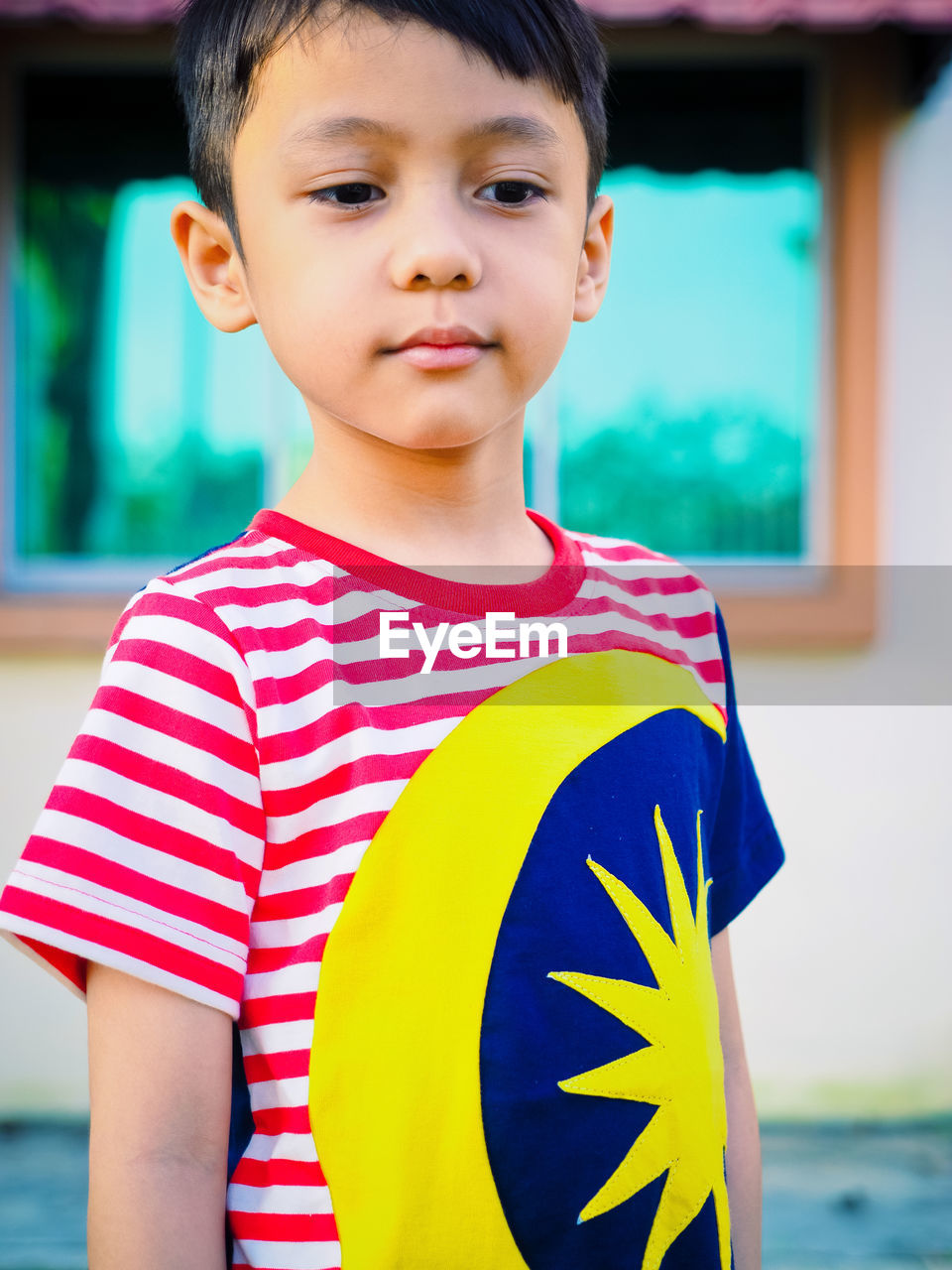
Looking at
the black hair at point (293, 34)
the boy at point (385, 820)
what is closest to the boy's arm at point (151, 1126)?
the boy at point (385, 820)

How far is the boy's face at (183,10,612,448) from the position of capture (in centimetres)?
86

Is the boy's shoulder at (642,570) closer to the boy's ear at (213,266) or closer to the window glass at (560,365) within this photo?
the boy's ear at (213,266)

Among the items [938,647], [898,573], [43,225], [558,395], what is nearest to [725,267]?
[558,395]

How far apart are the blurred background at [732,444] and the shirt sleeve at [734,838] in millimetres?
2319

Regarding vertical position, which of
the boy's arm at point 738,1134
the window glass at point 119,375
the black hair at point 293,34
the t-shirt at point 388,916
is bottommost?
the boy's arm at point 738,1134

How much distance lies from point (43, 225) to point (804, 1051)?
3341 millimetres

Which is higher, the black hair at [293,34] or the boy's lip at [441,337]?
the black hair at [293,34]

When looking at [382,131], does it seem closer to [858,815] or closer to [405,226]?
[405,226]

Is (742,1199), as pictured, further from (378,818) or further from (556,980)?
(378,818)

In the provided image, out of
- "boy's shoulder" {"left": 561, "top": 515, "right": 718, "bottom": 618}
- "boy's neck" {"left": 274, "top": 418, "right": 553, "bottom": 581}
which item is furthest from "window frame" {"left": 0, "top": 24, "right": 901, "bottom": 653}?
"boy's neck" {"left": 274, "top": 418, "right": 553, "bottom": 581}

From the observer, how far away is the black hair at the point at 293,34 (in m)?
0.88

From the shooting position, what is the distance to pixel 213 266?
1045 mm

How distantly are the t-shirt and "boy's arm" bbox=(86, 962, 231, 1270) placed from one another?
0.09ft

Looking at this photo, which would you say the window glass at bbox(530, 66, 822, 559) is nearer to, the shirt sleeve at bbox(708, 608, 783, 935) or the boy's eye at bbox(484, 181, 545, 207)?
the shirt sleeve at bbox(708, 608, 783, 935)
